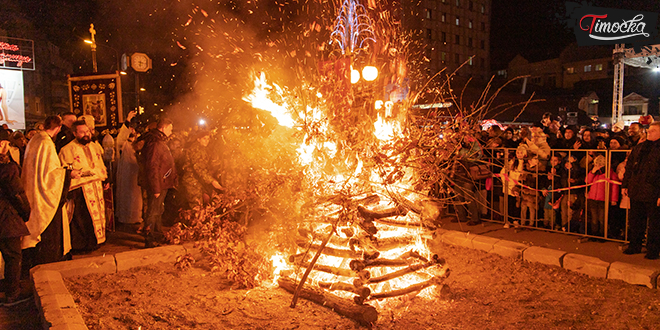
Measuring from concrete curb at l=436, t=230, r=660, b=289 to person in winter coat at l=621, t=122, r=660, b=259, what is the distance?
103 cm

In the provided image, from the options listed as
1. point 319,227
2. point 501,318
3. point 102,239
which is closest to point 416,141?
point 319,227

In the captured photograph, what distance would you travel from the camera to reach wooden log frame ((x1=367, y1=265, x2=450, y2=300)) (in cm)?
442

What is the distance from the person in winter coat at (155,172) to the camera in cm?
641

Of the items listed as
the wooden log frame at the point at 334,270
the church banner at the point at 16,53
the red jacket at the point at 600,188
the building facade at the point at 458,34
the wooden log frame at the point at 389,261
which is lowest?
the wooden log frame at the point at 334,270

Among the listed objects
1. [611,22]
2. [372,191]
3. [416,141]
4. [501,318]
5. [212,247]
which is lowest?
[501,318]

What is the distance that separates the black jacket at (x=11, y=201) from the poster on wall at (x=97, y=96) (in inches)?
205

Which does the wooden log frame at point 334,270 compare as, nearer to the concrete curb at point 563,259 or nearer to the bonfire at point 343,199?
the bonfire at point 343,199

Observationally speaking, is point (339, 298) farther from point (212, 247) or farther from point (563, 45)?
point (563, 45)

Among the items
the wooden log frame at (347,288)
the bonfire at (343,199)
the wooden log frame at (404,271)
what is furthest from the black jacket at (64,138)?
the wooden log frame at (404,271)

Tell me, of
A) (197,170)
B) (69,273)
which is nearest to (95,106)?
(197,170)

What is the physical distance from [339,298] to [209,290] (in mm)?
1631

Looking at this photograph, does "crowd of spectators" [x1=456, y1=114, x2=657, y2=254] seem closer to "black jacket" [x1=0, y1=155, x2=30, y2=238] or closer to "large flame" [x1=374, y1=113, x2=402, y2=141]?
"large flame" [x1=374, y1=113, x2=402, y2=141]

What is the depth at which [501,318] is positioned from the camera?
4.15m

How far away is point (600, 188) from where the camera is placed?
21.7 feet
